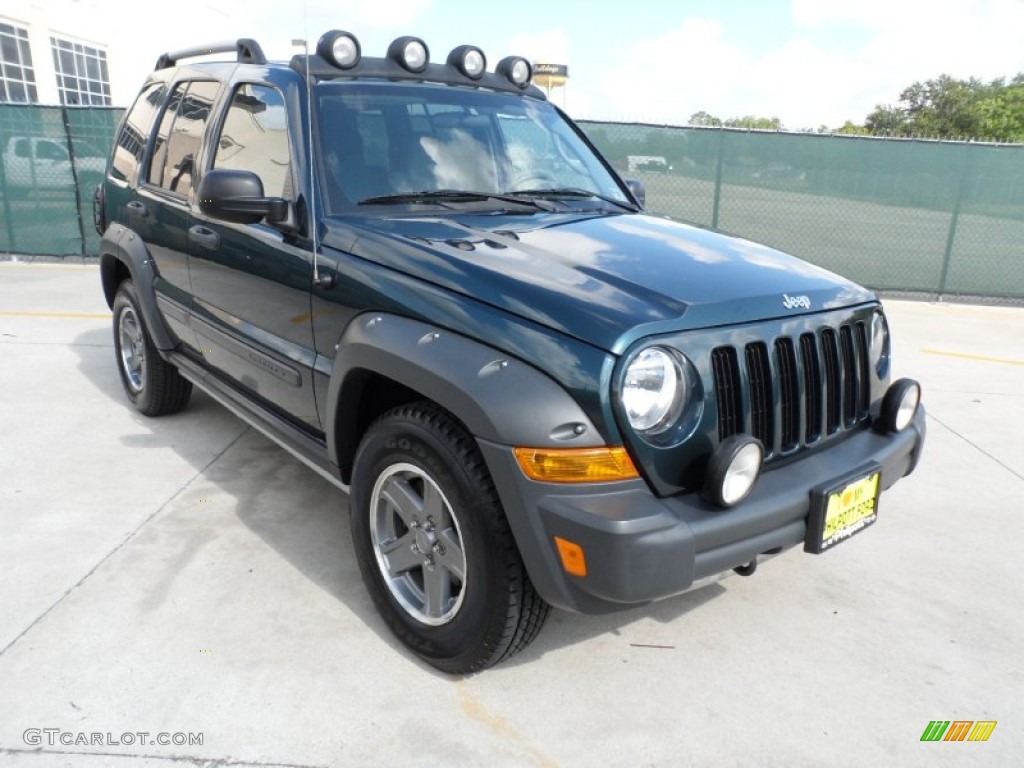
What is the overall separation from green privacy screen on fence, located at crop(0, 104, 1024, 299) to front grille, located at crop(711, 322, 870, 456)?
7.40 m

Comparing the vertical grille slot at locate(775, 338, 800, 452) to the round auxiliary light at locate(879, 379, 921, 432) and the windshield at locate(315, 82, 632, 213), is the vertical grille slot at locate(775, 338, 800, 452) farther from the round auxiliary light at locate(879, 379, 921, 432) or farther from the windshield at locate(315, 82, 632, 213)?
the windshield at locate(315, 82, 632, 213)

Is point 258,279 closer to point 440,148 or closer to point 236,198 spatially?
point 236,198

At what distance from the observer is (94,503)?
151 inches

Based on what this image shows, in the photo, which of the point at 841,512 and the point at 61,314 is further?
the point at 61,314

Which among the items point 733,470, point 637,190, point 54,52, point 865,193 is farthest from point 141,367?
point 54,52

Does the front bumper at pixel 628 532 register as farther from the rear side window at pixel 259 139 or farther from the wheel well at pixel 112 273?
the wheel well at pixel 112 273

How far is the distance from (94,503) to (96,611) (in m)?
1.01

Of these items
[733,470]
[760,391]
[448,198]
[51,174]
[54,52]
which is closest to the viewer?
[733,470]

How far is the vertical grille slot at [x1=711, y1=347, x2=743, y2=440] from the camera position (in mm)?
2373

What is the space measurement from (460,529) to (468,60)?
240 centimetres

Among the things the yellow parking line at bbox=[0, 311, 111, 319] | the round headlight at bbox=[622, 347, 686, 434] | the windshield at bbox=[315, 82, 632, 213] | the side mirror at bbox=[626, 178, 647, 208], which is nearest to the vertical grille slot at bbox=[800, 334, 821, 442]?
the round headlight at bbox=[622, 347, 686, 434]

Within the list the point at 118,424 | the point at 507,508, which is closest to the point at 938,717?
the point at 507,508

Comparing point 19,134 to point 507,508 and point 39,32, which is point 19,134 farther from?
point 39,32

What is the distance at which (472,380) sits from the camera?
7.47 ft
